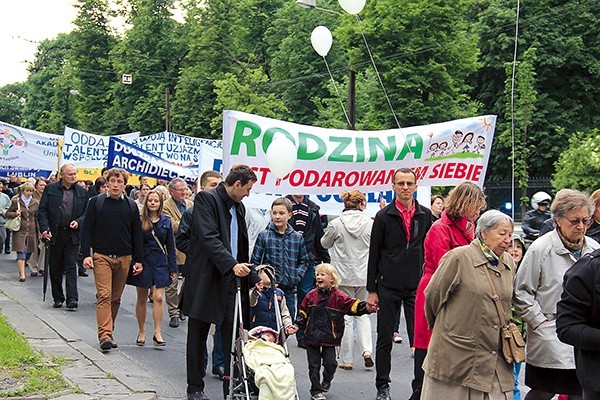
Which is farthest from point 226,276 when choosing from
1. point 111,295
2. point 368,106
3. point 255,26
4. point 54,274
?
Answer: point 255,26

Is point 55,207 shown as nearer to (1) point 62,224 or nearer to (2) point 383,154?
(1) point 62,224

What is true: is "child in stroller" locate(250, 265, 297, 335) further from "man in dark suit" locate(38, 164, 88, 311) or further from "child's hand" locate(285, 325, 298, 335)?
"man in dark suit" locate(38, 164, 88, 311)

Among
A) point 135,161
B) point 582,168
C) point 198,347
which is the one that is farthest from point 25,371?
point 582,168

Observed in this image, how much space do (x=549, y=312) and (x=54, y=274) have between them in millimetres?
8667

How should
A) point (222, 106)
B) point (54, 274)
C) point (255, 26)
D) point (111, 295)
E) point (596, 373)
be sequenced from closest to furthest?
1. point (596, 373)
2. point (111, 295)
3. point (54, 274)
4. point (222, 106)
5. point (255, 26)

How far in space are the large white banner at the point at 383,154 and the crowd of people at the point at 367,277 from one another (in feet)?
1.59

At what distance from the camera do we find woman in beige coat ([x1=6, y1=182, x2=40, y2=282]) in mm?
17297

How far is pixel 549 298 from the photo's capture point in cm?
622

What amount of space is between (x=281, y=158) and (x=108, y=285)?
2.31 metres

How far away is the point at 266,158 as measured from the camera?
10.6 meters

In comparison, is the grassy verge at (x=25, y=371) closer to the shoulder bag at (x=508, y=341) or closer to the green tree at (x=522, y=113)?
the shoulder bag at (x=508, y=341)

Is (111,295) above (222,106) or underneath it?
underneath

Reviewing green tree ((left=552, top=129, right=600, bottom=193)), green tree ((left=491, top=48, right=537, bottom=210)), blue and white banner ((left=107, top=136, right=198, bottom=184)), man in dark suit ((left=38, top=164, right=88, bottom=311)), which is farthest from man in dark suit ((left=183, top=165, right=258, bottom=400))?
green tree ((left=491, top=48, right=537, bottom=210))

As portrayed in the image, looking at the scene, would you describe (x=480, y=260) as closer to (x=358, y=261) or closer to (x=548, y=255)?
(x=548, y=255)
